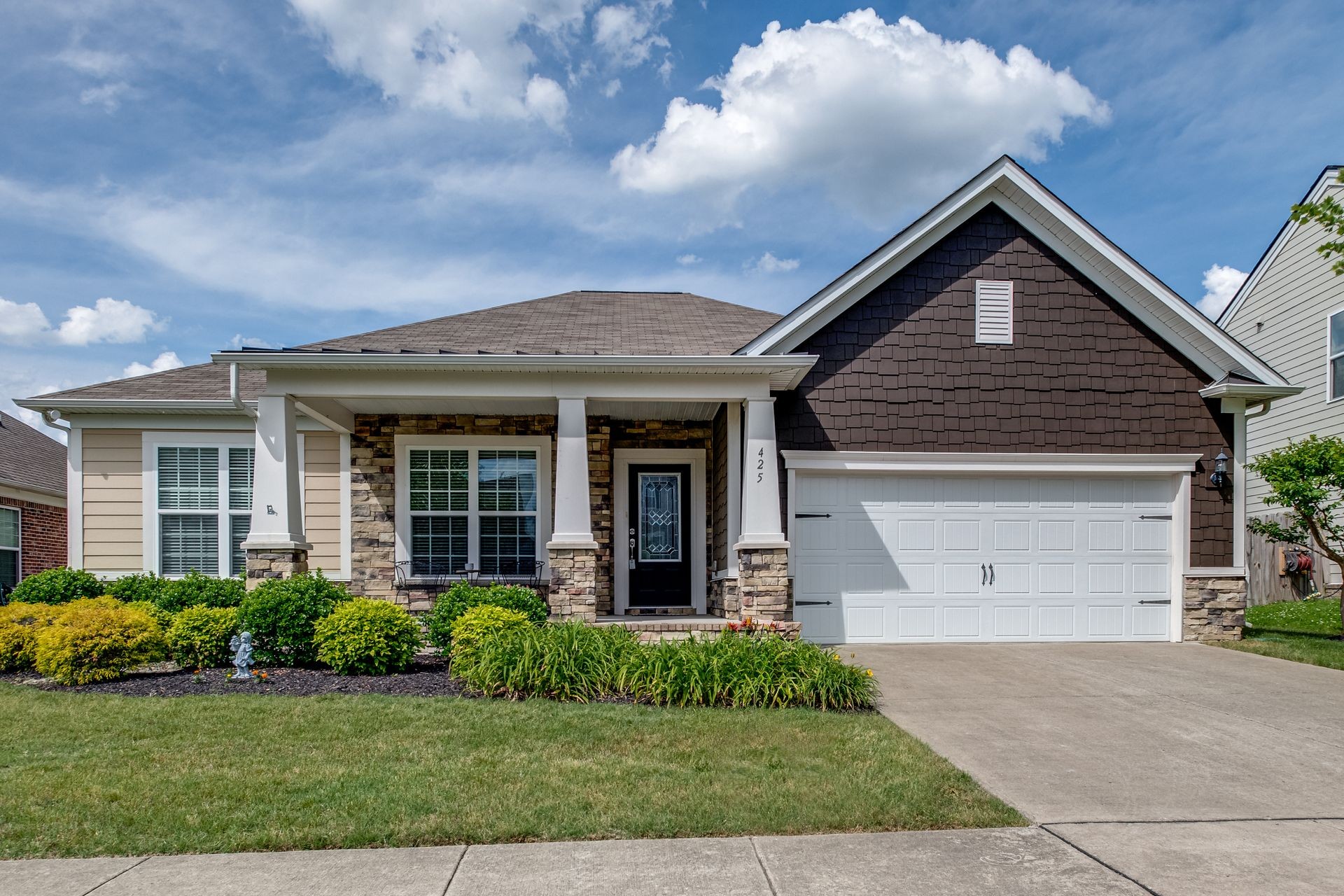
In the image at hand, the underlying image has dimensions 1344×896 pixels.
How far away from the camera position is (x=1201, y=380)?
11.4m

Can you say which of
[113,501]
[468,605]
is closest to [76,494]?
[113,501]

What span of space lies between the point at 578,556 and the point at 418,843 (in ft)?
19.2

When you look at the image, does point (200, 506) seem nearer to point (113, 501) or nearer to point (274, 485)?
point (113, 501)

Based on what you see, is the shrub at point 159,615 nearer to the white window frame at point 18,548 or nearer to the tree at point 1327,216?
the white window frame at point 18,548

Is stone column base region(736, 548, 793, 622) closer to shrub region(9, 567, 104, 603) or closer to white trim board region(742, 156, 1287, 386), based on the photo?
white trim board region(742, 156, 1287, 386)

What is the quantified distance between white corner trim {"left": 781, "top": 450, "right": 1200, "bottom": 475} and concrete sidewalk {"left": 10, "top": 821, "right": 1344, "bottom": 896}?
6756 millimetres

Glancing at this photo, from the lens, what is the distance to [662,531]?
42.1ft

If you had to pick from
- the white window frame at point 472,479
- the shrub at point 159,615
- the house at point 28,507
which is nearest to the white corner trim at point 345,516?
the white window frame at point 472,479

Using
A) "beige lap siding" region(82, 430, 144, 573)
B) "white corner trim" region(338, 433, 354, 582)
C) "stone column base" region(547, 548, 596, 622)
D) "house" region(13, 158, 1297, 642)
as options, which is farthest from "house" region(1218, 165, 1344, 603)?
"beige lap siding" region(82, 430, 144, 573)

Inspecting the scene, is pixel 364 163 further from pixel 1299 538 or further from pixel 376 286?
pixel 1299 538

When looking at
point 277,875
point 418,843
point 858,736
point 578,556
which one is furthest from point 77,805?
point 578,556

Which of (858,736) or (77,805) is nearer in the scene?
(77,805)

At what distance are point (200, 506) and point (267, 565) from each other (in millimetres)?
3461

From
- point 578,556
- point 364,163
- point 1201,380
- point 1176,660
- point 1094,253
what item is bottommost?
point 1176,660
